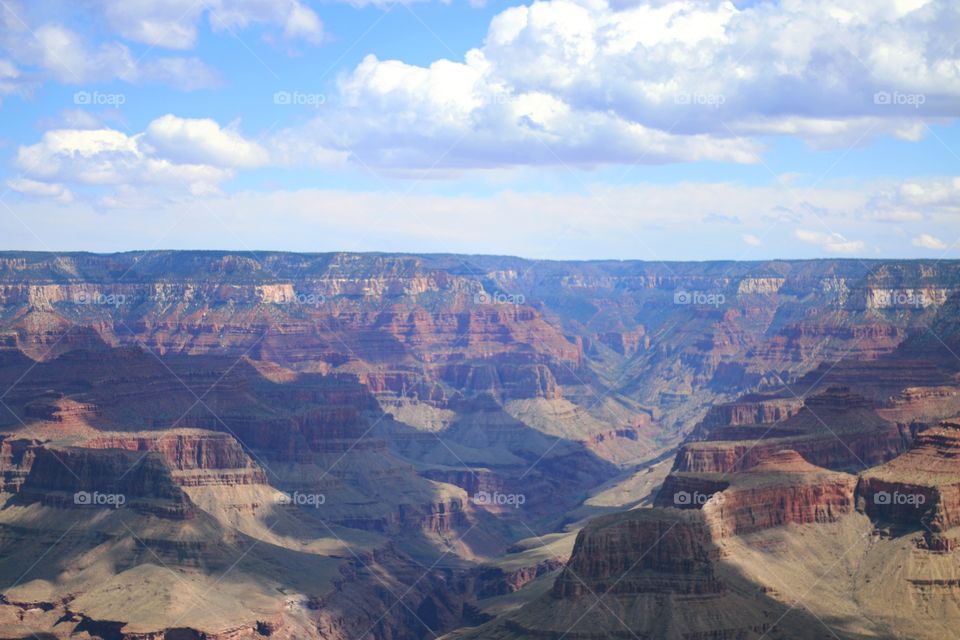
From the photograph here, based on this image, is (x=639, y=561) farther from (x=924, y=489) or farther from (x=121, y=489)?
(x=121, y=489)

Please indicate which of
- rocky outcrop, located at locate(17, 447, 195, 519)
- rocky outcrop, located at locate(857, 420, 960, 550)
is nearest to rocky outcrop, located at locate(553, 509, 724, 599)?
rocky outcrop, located at locate(857, 420, 960, 550)

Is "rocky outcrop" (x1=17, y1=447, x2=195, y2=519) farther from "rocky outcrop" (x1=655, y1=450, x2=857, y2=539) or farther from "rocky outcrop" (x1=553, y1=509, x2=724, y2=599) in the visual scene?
"rocky outcrop" (x1=553, y1=509, x2=724, y2=599)

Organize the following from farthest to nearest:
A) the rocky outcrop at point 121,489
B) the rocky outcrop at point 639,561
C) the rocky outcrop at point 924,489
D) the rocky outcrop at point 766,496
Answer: the rocky outcrop at point 121,489
the rocky outcrop at point 766,496
the rocky outcrop at point 924,489
the rocky outcrop at point 639,561

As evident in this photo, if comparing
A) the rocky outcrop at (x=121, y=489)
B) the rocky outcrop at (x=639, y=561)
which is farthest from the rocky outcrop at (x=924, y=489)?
the rocky outcrop at (x=121, y=489)

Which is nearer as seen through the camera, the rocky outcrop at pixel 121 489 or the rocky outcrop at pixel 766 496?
the rocky outcrop at pixel 766 496

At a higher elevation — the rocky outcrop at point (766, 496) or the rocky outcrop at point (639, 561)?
the rocky outcrop at point (766, 496)

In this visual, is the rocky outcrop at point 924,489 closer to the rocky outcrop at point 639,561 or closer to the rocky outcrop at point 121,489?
the rocky outcrop at point 639,561

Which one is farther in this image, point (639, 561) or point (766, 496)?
point (766, 496)

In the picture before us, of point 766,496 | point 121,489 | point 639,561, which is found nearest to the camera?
point 639,561

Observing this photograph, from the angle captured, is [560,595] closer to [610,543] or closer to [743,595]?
[610,543]

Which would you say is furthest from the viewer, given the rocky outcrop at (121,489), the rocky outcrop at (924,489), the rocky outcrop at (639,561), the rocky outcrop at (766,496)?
the rocky outcrop at (121,489)

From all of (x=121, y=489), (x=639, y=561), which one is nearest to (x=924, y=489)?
(x=639, y=561)

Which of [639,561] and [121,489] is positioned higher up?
[121,489]
